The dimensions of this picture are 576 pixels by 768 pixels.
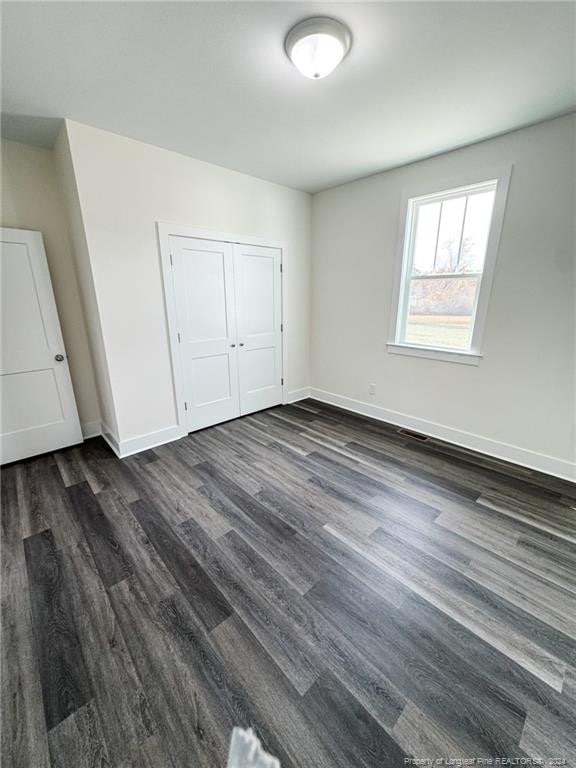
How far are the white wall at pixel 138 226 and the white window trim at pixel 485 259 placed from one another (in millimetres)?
1594

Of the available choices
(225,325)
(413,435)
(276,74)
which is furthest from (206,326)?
(413,435)

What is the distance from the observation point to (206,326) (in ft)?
10.7

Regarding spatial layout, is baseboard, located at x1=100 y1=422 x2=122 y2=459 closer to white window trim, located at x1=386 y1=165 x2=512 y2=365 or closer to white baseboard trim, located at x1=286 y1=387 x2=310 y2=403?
white baseboard trim, located at x1=286 y1=387 x2=310 y2=403

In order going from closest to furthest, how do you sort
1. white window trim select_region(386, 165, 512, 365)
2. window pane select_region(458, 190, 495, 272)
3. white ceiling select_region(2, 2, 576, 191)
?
white ceiling select_region(2, 2, 576, 191) → white window trim select_region(386, 165, 512, 365) → window pane select_region(458, 190, 495, 272)

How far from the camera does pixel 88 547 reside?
186cm

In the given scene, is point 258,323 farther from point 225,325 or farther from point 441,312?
point 441,312

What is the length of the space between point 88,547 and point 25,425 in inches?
65.3

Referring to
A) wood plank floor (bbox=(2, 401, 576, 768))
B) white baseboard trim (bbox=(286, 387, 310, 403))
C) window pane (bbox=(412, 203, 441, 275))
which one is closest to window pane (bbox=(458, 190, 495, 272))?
window pane (bbox=(412, 203, 441, 275))

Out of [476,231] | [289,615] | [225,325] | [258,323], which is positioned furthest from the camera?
[258,323]

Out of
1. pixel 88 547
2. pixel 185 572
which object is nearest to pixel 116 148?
pixel 88 547

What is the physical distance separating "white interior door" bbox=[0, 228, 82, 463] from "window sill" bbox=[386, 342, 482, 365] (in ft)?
11.3

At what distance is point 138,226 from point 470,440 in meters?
3.70

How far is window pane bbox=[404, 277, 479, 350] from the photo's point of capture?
9.47 feet

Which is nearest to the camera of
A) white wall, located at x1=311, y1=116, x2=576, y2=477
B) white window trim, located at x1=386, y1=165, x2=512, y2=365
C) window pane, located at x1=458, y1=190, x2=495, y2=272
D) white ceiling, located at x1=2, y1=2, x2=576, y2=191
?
white ceiling, located at x1=2, y1=2, x2=576, y2=191
